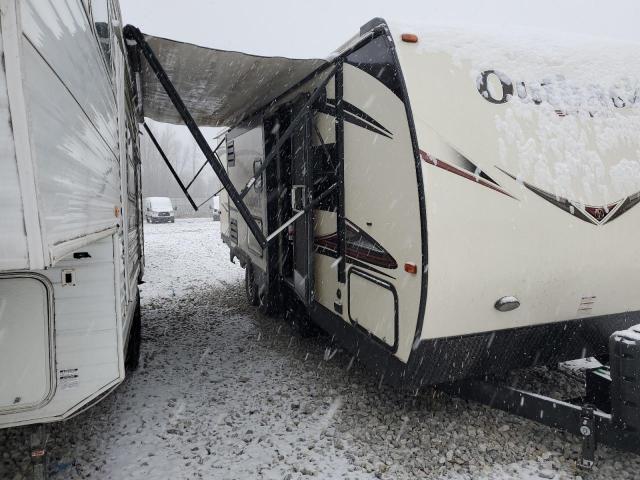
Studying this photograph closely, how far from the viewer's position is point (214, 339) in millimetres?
5871

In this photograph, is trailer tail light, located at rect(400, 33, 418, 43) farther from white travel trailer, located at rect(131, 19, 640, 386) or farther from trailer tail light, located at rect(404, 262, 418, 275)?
trailer tail light, located at rect(404, 262, 418, 275)

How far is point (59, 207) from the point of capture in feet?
5.26

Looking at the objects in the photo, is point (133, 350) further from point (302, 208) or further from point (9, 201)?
point (9, 201)

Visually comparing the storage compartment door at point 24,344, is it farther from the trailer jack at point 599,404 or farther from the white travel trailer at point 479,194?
the trailer jack at point 599,404

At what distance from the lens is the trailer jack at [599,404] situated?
107 inches

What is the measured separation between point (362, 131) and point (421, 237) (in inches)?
43.0

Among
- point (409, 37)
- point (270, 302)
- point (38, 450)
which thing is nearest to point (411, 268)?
point (409, 37)

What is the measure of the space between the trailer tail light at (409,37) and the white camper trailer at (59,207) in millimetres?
1852

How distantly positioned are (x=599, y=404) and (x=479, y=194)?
167cm

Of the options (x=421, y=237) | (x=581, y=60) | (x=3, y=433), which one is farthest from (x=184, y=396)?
(x=581, y=60)

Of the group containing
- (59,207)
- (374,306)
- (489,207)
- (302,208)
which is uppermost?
(59,207)

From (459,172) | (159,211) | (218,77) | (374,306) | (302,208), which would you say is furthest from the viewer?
(159,211)

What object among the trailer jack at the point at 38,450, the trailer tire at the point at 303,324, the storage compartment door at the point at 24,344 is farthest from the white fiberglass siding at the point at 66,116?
the trailer tire at the point at 303,324

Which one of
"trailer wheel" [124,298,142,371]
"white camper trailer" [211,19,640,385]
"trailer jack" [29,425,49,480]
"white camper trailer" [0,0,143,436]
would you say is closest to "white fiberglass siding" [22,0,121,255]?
"white camper trailer" [0,0,143,436]
